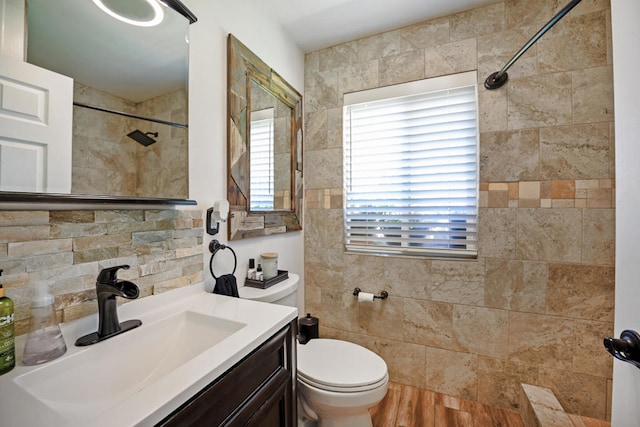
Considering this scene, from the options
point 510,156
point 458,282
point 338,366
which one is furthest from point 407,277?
point 510,156

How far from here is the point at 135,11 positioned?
3.07 feet

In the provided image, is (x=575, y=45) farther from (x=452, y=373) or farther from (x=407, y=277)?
(x=452, y=373)

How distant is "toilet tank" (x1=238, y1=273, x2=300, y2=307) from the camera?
4.24ft

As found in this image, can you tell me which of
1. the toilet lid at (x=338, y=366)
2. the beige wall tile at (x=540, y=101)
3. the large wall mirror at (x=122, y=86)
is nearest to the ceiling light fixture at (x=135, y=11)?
the large wall mirror at (x=122, y=86)

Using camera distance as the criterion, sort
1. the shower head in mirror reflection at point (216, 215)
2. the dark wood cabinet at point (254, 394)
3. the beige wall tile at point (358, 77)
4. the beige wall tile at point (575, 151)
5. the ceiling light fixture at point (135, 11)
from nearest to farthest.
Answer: the dark wood cabinet at point (254, 394)
the ceiling light fixture at point (135, 11)
the shower head in mirror reflection at point (216, 215)
the beige wall tile at point (575, 151)
the beige wall tile at point (358, 77)

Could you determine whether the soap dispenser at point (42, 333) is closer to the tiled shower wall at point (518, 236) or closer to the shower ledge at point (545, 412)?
the tiled shower wall at point (518, 236)

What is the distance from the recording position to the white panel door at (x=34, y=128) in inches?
24.9

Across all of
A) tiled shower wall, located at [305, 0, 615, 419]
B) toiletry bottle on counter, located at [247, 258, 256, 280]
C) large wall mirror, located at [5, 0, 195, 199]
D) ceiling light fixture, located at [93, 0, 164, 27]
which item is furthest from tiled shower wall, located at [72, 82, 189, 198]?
tiled shower wall, located at [305, 0, 615, 419]

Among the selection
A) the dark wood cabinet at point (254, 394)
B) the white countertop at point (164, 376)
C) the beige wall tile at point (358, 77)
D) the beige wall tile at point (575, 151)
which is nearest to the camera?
the white countertop at point (164, 376)

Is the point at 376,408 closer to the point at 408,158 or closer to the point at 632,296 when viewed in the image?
the point at 632,296

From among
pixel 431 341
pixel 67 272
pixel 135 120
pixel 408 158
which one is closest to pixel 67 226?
pixel 67 272

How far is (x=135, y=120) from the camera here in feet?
3.06

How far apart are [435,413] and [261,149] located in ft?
6.29

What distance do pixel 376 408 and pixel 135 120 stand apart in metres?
1.98
